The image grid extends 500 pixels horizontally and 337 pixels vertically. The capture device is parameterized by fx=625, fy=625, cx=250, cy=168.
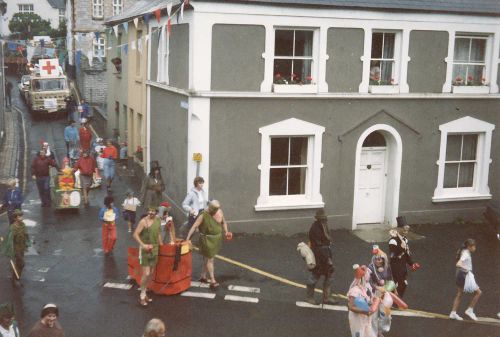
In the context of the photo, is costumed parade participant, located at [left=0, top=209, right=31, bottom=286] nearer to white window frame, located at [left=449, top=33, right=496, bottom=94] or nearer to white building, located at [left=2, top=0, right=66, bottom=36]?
white window frame, located at [left=449, top=33, right=496, bottom=94]

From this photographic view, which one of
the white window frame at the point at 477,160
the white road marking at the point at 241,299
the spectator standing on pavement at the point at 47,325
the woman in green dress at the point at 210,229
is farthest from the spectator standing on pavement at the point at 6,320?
the white window frame at the point at 477,160

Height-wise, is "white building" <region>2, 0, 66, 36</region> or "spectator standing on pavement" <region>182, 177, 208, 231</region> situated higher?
"white building" <region>2, 0, 66, 36</region>

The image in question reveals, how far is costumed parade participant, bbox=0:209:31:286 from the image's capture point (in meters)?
12.5

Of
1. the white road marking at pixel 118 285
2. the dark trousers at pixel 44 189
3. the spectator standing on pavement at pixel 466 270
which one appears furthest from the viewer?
the dark trousers at pixel 44 189

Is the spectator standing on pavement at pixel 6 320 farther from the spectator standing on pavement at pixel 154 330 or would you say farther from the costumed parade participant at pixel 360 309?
the costumed parade participant at pixel 360 309

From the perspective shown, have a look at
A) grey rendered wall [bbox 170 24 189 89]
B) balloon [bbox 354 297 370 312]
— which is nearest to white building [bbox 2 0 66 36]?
grey rendered wall [bbox 170 24 189 89]

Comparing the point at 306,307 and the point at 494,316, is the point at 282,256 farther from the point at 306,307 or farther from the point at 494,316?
the point at 494,316

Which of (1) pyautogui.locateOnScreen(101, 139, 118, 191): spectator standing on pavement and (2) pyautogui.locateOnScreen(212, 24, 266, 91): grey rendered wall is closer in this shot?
(2) pyautogui.locateOnScreen(212, 24, 266, 91): grey rendered wall

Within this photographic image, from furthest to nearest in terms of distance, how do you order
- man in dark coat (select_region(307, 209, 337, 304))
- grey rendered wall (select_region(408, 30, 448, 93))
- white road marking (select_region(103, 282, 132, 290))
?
grey rendered wall (select_region(408, 30, 448, 93)), white road marking (select_region(103, 282, 132, 290)), man in dark coat (select_region(307, 209, 337, 304))

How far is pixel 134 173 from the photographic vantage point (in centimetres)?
2453

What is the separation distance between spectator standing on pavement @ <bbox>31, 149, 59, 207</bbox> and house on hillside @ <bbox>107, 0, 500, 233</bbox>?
11.9ft

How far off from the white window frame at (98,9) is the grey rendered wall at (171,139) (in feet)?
99.5

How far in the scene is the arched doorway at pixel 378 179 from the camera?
18.0 meters

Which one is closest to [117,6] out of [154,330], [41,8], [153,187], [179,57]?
[41,8]
